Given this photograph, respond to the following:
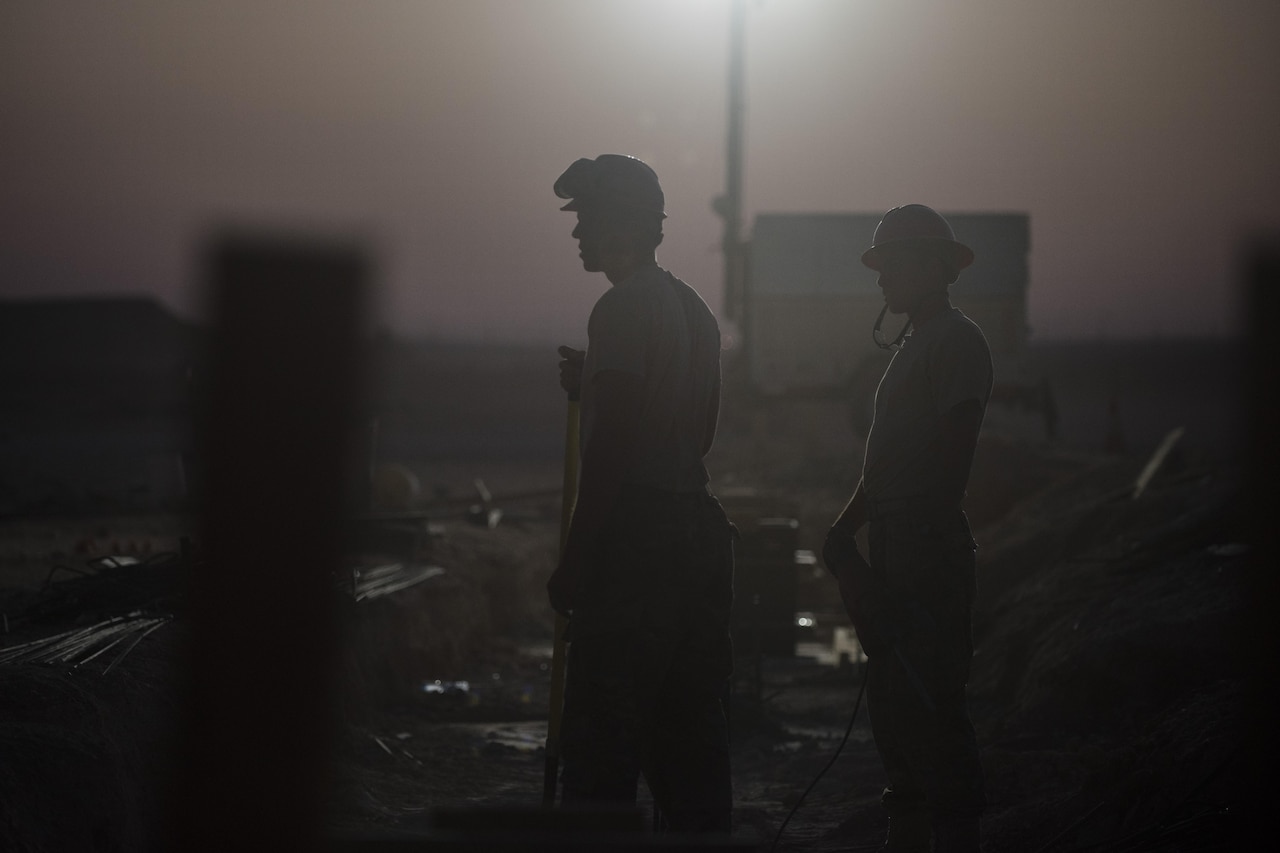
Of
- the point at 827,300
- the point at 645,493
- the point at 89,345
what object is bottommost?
the point at 89,345

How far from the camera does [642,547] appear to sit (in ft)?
13.1

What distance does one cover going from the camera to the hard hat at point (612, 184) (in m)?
4.15

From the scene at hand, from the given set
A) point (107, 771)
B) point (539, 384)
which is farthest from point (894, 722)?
point (539, 384)

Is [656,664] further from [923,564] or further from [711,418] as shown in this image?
[923,564]

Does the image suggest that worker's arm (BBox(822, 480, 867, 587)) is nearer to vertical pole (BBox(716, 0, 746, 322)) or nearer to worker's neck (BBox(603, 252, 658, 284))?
worker's neck (BBox(603, 252, 658, 284))

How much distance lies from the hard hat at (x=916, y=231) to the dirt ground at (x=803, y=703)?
6.74ft

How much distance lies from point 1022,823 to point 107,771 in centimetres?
335

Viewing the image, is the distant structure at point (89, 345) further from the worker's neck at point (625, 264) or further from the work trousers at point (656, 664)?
the work trousers at point (656, 664)

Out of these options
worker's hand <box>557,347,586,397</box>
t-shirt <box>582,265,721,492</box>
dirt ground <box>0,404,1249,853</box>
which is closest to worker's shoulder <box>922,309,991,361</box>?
t-shirt <box>582,265,721,492</box>

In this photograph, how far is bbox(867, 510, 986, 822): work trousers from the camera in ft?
14.5

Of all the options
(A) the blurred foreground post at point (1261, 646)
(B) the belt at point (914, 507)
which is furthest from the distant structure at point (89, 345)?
(B) the belt at point (914, 507)

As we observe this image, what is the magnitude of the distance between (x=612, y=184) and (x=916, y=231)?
116cm

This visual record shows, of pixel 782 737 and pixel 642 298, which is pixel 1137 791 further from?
pixel 782 737

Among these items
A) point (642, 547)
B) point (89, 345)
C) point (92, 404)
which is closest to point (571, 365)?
point (642, 547)
